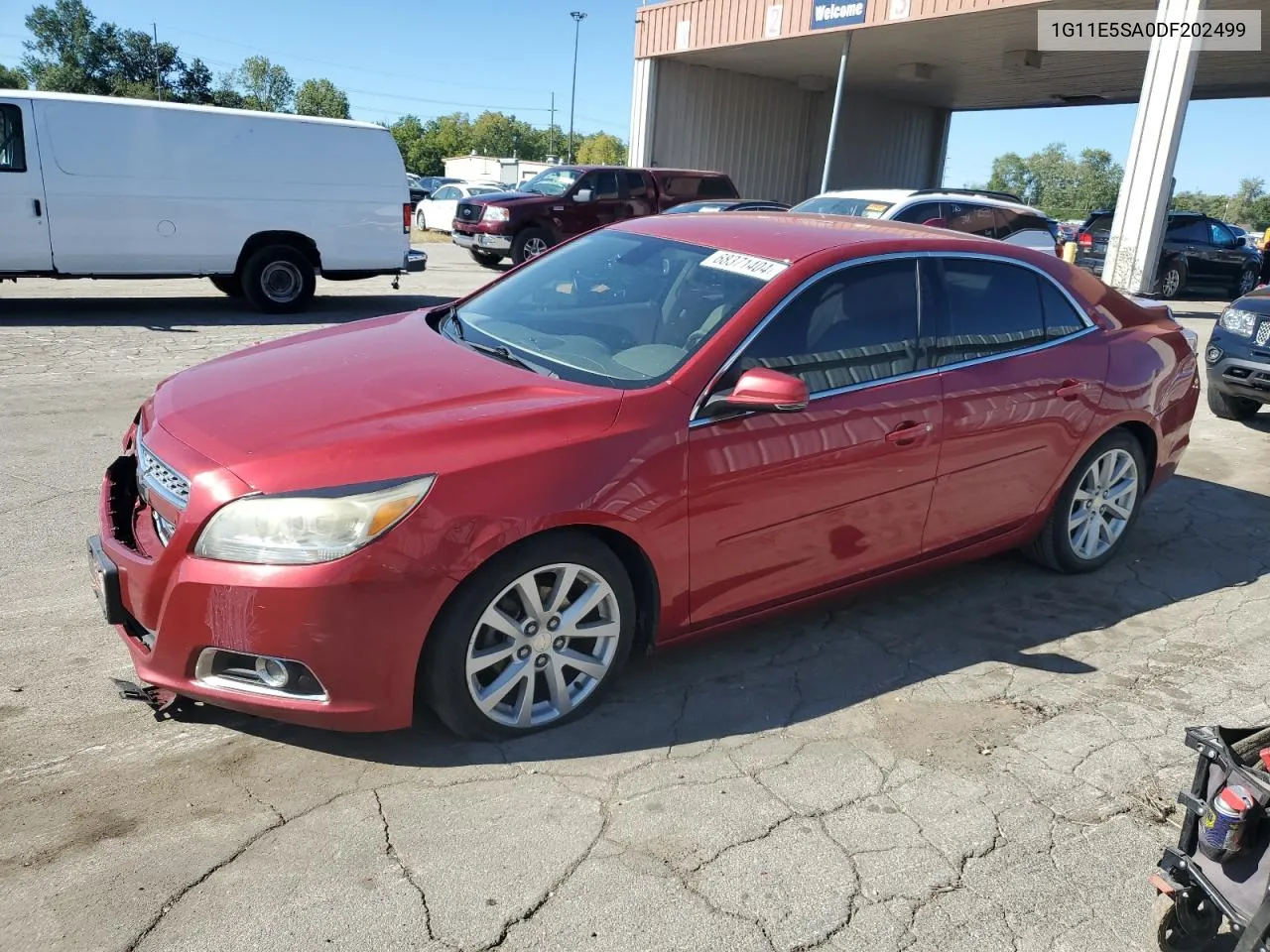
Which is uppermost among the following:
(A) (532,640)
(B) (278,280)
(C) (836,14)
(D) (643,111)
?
(C) (836,14)

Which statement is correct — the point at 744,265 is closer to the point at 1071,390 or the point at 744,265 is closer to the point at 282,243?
the point at 1071,390

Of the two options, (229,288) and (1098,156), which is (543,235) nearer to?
(229,288)

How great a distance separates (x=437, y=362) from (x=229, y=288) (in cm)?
991

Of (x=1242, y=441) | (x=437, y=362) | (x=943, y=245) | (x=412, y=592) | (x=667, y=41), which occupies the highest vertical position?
(x=667, y=41)

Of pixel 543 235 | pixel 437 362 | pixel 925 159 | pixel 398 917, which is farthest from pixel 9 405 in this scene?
pixel 925 159

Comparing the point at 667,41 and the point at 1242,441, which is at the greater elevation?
the point at 667,41

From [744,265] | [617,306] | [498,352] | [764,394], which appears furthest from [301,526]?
[744,265]

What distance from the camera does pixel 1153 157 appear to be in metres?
15.5

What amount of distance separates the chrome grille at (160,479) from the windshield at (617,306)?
48.9 inches

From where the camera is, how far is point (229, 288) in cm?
1231

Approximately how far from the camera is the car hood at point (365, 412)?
284 cm

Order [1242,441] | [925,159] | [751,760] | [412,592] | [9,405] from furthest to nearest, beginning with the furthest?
[925,159]
[1242,441]
[9,405]
[751,760]
[412,592]

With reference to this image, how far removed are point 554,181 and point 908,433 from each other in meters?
15.6

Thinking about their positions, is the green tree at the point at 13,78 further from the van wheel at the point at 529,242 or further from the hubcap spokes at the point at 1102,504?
the hubcap spokes at the point at 1102,504
